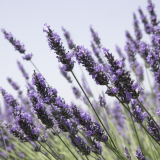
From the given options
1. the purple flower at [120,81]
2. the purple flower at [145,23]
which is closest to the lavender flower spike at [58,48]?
the purple flower at [120,81]

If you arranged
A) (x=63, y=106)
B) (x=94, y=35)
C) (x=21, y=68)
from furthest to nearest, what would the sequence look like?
(x=21, y=68) → (x=94, y=35) → (x=63, y=106)

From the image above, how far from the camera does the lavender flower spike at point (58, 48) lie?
1.93 m

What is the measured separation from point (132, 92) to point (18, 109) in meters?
1.19

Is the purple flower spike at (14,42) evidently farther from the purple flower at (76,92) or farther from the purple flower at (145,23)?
the purple flower at (145,23)

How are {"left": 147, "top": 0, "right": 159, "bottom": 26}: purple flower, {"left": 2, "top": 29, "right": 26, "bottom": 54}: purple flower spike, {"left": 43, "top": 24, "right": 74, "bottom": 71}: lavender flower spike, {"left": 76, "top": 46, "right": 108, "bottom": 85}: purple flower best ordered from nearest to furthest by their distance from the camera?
{"left": 76, "top": 46, "right": 108, "bottom": 85}: purple flower, {"left": 43, "top": 24, "right": 74, "bottom": 71}: lavender flower spike, {"left": 2, "top": 29, "right": 26, "bottom": 54}: purple flower spike, {"left": 147, "top": 0, "right": 159, "bottom": 26}: purple flower

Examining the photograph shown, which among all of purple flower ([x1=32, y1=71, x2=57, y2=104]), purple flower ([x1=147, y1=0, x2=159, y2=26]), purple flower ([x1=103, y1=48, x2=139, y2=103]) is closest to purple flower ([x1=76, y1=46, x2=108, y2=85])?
purple flower ([x1=103, y1=48, x2=139, y2=103])

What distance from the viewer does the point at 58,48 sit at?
1935mm

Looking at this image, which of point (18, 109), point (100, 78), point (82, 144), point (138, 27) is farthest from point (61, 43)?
point (138, 27)

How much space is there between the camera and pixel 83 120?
6.66 feet

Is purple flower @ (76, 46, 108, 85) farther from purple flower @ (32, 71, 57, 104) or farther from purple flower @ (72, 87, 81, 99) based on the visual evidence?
purple flower @ (72, 87, 81, 99)

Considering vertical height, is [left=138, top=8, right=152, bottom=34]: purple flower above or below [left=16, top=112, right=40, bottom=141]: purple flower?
above

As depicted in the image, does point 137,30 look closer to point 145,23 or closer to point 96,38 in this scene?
point 145,23

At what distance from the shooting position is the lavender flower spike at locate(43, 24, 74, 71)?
75.8 inches

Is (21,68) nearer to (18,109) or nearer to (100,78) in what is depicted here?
(18,109)
